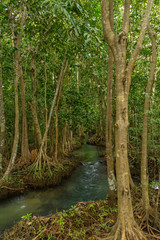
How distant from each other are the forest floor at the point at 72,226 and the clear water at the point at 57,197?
1.75 metres

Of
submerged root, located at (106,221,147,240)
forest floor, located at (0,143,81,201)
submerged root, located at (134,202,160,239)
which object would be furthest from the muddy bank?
submerged root, located at (106,221,147,240)

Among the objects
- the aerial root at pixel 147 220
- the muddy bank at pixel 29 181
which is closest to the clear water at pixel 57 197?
the muddy bank at pixel 29 181

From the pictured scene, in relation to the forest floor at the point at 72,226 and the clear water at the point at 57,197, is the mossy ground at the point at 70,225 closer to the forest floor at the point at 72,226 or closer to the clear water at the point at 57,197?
the forest floor at the point at 72,226

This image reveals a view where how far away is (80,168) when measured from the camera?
10805 millimetres

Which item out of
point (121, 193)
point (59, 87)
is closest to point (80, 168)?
point (59, 87)

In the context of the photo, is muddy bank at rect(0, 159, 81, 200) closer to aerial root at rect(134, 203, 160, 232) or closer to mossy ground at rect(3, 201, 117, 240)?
mossy ground at rect(3, 201, 117, 240)

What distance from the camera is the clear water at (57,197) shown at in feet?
19.7

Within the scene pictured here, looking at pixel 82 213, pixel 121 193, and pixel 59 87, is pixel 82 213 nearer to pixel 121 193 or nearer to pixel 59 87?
pixel 121 193

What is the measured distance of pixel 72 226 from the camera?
383 centimetres

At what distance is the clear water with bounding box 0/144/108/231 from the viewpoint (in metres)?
6.00

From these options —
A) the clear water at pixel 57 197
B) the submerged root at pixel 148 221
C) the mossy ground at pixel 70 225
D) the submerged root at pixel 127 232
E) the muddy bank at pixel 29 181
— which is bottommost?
the clear water at pixel 57 197

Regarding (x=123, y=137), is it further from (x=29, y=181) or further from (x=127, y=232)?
(x=29, y=181)

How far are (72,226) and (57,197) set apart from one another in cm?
349

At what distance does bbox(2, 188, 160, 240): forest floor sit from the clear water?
175 centimetres
